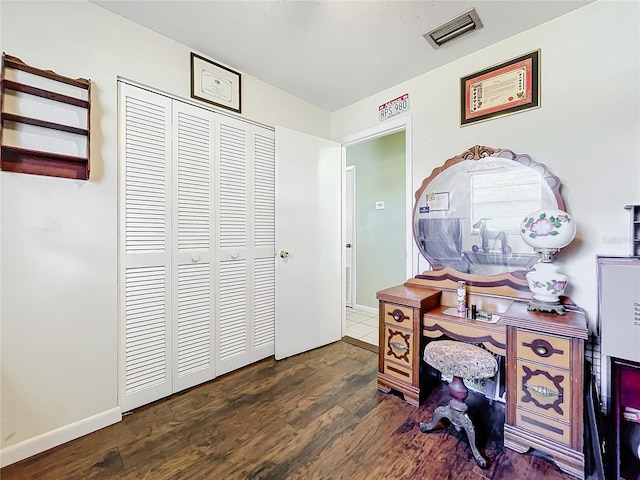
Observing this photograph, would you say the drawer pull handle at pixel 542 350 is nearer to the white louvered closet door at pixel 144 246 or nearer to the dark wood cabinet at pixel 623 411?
the dark wood cabinet at pixel 623 411

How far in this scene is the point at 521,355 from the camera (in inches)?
56.9

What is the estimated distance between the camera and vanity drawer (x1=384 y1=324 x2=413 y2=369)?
1884mm

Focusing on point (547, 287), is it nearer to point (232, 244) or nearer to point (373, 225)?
point (232, 244)

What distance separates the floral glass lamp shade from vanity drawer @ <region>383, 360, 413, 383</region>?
0.85 m

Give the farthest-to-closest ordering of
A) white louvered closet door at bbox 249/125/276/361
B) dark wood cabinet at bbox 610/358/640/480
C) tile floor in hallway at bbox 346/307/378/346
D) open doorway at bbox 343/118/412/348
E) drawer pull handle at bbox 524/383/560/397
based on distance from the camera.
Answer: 1. open doorway at bbox 343/118/412/348
2. tile floor in hallway at bbox 346/307/378/346
3. white louvered closet door at bbox 249/125/276/361
4. drawer pull handle at bbox 524/383/560/397
5. dark wood cabinet at bbox 610/358/640/480

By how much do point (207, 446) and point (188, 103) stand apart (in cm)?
220

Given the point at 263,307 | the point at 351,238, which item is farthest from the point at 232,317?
the point at 351,238

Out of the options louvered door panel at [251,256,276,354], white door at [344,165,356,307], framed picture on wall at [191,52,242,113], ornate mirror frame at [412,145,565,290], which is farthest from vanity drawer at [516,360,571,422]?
white door at [344,165,356,307]

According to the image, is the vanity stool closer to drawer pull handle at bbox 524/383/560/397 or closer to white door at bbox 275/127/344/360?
drawer pull handle at bbox 524/383/560/397

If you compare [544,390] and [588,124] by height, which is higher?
[588,124]

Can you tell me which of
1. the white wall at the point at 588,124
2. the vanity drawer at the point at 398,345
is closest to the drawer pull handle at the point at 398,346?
the vanity drawer at the point at 398,345

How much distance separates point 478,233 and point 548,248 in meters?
0.47

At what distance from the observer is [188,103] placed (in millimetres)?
2018

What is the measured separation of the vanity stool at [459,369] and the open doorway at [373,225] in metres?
1.53
